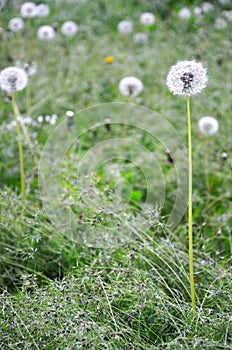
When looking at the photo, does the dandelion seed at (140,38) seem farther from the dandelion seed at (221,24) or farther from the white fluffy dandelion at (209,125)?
the white fluffy dandelion at (209,125)

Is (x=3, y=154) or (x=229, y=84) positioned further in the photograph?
(x=229, y=84)

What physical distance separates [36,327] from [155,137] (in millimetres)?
1689

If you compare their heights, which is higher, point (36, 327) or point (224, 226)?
point (36, 327)

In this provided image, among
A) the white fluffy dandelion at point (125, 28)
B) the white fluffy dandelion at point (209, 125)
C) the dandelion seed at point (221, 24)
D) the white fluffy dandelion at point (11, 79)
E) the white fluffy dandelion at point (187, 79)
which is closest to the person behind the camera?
the white fluffy dandelion at point (187, 79)

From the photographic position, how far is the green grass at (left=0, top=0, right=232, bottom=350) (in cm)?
153

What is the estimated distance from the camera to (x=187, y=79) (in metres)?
1.52

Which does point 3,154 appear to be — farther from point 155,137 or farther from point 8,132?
point 155,137

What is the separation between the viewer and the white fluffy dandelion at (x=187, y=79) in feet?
4.99

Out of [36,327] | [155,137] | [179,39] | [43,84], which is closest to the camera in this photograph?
[36,327]

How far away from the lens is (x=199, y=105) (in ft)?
10.5

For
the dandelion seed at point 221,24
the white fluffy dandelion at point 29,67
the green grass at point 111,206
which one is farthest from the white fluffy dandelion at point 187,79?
the dandelion seed at point 221,24

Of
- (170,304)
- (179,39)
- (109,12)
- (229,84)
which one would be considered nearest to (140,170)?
(229,84)

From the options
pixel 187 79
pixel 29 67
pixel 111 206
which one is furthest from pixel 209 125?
pixel 29 67

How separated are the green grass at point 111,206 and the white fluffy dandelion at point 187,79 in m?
0.46
